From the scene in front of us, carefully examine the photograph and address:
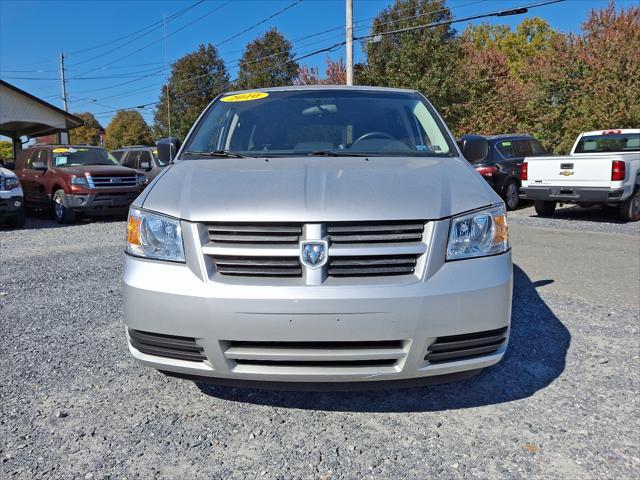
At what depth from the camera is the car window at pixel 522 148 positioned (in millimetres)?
13789

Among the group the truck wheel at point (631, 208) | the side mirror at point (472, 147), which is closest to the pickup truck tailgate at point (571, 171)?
the truck wheel at point (631, 208)

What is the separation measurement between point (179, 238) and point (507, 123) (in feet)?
84.8

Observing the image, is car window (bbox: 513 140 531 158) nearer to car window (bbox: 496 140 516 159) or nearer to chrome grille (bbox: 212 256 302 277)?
car window (bbox: 496 140 516 159)

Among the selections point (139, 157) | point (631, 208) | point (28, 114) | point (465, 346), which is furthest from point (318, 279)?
point (28, 114)

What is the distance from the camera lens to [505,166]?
1297 cm

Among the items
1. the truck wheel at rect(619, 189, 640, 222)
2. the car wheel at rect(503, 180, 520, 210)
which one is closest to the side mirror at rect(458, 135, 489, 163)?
the truck wheel at rect(619, 189, 640, 222)

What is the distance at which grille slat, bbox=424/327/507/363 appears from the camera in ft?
7.48

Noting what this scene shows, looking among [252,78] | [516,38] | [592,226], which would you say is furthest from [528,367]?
[516,38]

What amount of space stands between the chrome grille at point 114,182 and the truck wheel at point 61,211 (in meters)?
0.86

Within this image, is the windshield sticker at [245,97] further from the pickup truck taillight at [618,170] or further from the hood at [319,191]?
the pickup truck taillight at [618,170]

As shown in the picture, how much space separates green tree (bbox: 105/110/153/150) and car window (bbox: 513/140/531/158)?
161 feet

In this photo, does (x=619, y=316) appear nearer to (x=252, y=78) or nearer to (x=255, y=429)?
(x=255, y=429)

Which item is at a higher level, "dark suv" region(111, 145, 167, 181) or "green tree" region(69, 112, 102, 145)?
"green tree" region(69, 112, 102, 145)

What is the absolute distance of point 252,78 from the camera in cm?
3847
